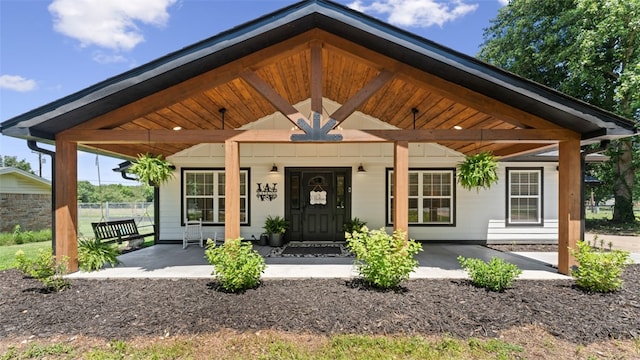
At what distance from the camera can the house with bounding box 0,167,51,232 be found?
11.7 m

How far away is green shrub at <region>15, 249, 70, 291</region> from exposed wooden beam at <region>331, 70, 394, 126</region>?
4.68m

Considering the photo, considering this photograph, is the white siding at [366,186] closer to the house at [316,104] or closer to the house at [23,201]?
the house at [316,104]

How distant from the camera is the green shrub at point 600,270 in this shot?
13.1 ft

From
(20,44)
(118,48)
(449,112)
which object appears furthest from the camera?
(118,48)

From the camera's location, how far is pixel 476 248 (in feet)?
24.5

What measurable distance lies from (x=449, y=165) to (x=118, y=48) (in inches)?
748

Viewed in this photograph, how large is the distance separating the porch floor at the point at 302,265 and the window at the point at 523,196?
1.47 meters

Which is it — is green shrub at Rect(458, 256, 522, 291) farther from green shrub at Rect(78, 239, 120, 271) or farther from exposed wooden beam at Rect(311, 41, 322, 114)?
green shrub at Rect(78, 239, 120, 271)

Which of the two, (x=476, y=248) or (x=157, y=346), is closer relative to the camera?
(x=157, y=346)

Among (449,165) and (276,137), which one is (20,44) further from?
(449,165)

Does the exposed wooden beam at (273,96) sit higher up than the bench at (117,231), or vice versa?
the exposed wooden beam at (273,96)

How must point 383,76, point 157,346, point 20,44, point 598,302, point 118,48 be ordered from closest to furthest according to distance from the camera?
1. point 157,346
2. point 598,302
3. point 383,76
4. point 20,44
5. point 118,48

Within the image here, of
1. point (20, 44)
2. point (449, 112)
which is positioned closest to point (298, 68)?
point (449, 112)

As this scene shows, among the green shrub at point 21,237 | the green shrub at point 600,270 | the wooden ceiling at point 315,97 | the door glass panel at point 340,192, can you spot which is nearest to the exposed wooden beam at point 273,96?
the wooden ceiling at point 315,97
